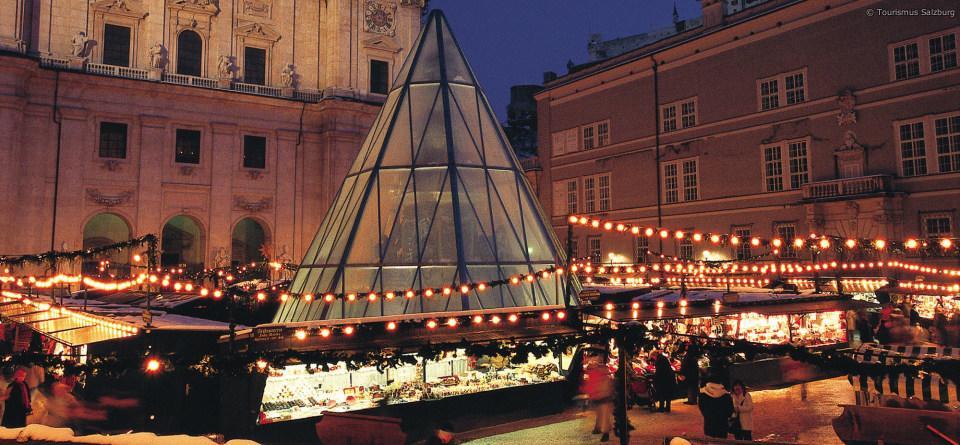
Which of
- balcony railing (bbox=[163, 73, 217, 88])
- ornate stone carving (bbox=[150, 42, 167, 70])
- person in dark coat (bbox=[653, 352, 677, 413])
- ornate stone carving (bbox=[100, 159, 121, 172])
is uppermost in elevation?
ornate stone carving (bbox=[150, 42, 167, 70])

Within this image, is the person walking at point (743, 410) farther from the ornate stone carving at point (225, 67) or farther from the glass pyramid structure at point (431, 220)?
the ornate stone carving at point (225, 67)

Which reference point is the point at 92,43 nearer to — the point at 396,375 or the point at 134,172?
the point at 134,172

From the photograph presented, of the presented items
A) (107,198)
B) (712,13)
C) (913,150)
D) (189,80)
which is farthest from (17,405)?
(712,13)

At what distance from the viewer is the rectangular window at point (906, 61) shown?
992 inches

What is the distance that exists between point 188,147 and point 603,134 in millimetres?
22402

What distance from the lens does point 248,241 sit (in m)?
36.1

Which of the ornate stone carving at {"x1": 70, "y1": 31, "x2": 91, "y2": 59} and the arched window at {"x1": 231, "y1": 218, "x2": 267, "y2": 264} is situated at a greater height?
the ornate stone carving at {"x1": 70, "y1": 31, "x2": 91, "y2": 59}

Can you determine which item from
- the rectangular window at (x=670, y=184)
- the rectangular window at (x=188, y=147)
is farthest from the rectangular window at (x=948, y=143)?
the rectangular window at (x=188, y=147)

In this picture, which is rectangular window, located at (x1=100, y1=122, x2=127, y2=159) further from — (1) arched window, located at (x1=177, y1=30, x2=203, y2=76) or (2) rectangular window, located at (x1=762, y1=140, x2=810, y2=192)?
(2) rectangular window, located at (x1=762, y1=140, x2=810, y2=192)

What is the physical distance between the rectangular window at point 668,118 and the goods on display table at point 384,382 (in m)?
23.4

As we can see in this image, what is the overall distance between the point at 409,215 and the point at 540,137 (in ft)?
87.2

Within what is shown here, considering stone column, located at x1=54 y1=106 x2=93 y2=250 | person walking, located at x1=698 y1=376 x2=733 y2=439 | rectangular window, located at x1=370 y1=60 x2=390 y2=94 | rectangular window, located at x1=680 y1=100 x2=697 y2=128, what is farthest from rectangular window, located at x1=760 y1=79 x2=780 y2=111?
stone column, located at x1=54 y1=106 x2=93 y2=250

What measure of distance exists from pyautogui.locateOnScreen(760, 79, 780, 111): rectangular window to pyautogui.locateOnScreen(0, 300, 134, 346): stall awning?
27554 mm

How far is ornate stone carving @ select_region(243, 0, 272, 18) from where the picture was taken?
121ft
